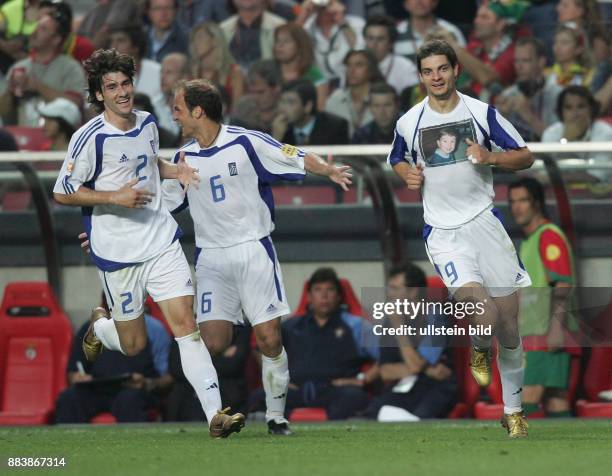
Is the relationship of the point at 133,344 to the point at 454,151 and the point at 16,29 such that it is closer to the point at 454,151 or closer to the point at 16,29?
the point at 454,151

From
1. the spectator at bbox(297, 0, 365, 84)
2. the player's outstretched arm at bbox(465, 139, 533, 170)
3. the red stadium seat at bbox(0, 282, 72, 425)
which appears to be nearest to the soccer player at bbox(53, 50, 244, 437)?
the player's outstretched arm at bbox(465, 139, 533, 170)

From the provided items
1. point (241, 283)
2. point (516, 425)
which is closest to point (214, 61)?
point (241, 283)

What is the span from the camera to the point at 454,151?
30.3 feet

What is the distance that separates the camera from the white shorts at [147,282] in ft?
30.6

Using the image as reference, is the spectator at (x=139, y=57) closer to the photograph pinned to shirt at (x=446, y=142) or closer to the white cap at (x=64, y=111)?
the white cap at (x=64, y=111)

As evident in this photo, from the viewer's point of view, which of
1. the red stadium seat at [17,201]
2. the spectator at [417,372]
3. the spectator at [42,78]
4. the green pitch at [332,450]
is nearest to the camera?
the green pitch at [332,450]

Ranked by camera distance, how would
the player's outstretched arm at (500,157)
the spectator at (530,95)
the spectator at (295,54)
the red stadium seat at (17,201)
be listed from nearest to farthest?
the player's outstretched arm at (500,157), the red stadium seat at (17,201), the spectator at (530,95), the spectator at (295,54)

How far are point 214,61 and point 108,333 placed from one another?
5.45 m

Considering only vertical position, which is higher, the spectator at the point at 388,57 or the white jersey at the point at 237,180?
the spectator at the point at 388,57

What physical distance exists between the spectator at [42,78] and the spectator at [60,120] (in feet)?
0.90

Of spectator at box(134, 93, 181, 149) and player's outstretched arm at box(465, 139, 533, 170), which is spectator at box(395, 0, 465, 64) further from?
player's outstretched arm at box(465, 139, 533, 170)

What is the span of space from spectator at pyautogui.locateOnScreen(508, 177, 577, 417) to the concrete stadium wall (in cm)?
114

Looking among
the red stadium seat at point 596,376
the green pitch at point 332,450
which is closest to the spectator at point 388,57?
the red stadium seat at point 596,376

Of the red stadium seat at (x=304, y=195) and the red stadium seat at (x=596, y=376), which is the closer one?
the red stadium seat at (x=596, y=376)
